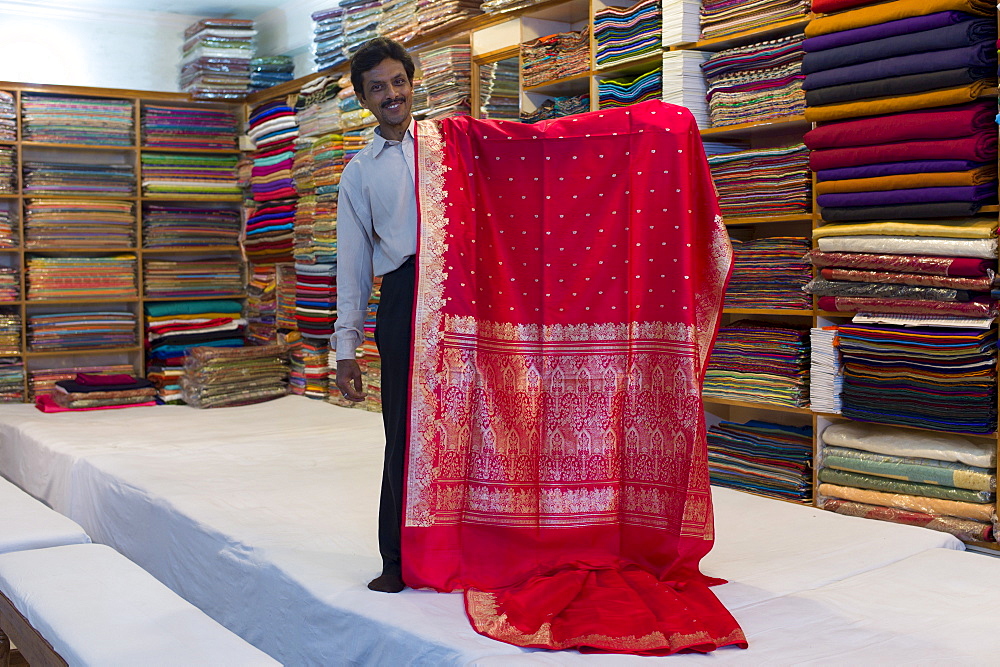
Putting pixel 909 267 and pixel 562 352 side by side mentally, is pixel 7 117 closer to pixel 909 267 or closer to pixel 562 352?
pixel 562 352

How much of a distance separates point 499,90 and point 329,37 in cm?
134

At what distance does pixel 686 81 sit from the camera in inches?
151

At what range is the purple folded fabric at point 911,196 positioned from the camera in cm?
296

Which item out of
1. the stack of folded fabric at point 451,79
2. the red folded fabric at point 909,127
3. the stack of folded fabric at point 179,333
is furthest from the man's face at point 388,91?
the stack of folded fabric at point 179,333

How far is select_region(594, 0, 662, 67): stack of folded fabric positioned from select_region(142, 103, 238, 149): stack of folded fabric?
10.6 ft

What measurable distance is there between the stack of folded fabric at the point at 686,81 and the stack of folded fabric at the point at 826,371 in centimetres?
97

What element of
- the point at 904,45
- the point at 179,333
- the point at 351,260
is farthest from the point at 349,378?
the point at 179,333

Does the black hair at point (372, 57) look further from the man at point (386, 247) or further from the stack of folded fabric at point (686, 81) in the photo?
the stack of folded fabric at point (686, 81)

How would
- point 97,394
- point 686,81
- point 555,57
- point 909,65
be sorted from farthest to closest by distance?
1. point 97,394
2. point 555,57
3. point 686,81
4. point 909,65

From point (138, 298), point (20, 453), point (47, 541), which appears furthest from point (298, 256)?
point (47, 541)

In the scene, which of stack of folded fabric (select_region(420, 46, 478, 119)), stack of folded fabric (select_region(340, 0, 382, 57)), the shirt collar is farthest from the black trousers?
stack of folded fabric (select_region(340, 0, 382, 57))

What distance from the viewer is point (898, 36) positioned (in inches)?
121

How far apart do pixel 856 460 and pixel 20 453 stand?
3.73 meters

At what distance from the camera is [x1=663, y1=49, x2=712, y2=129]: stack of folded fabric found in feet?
12.6
